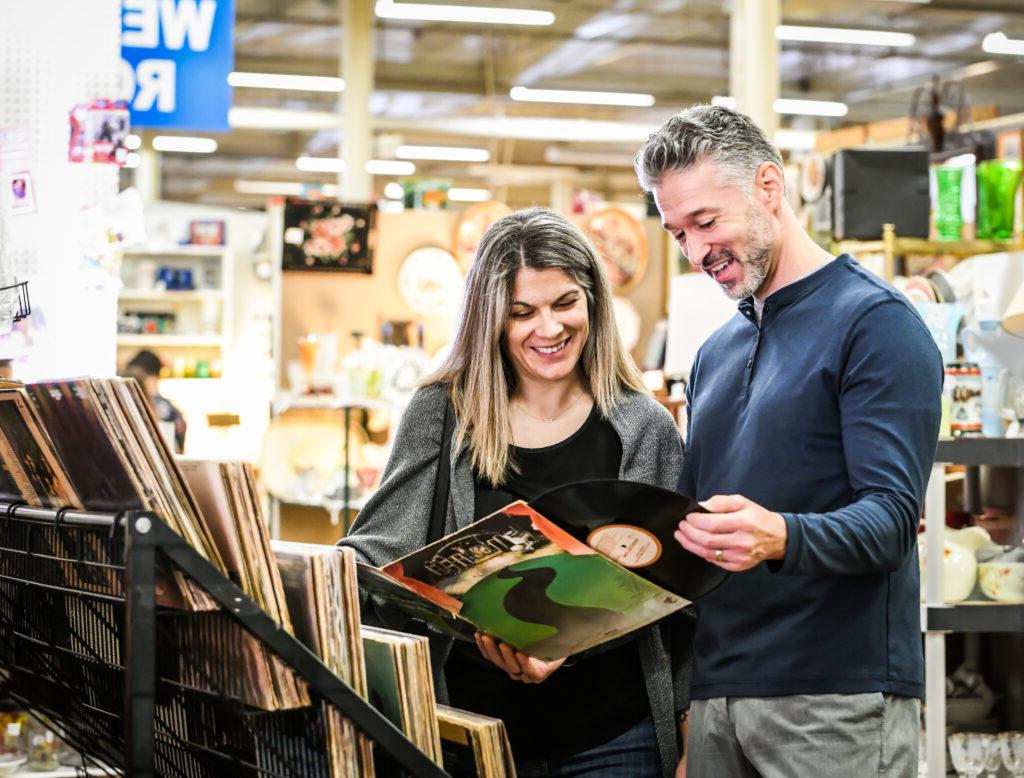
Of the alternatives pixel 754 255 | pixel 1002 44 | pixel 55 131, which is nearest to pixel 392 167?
pixel 1002 44

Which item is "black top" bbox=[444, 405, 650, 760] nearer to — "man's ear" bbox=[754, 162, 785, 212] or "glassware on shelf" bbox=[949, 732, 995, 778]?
"man's ear" bbox=[754, 162, 785, 212]

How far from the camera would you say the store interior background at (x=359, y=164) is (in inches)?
108

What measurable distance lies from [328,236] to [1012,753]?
4.73 meters

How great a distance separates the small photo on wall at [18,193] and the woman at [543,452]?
3.53 ft

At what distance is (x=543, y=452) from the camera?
81.3 inches

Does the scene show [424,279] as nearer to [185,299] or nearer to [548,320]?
[185,299]

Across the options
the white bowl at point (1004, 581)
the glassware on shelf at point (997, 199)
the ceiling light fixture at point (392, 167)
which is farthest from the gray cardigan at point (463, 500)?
the ceiling light fixture at point (392, 167)

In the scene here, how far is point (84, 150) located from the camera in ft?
9.07

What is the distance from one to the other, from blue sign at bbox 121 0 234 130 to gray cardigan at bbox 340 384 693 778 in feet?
7.06

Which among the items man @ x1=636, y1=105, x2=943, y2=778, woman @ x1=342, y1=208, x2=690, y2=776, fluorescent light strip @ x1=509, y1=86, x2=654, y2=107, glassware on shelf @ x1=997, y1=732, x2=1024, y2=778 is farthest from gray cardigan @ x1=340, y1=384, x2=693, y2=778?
fluorescent light strip @ x1=509, y1=86, x2=654, y2=107

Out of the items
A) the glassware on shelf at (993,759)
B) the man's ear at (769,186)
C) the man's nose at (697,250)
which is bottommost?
the glassware on shelf at (993,759)

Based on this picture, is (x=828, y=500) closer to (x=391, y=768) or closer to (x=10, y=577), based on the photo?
(x=391, y=768)

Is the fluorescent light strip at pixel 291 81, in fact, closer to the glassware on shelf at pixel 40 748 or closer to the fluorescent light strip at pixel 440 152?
the fluorescent light strip at pixel 440 152

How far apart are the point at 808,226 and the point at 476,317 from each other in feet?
11.5
